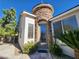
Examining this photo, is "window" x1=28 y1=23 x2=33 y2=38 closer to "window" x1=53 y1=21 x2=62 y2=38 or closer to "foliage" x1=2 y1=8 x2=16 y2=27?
"window" x1=53 y1=21 x2=62 y2=38

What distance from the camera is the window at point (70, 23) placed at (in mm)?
8586

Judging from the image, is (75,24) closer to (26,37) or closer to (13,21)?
(26,37)

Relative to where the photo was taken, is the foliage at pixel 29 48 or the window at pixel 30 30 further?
the window at pixel 30 30

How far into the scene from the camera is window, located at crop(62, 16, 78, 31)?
8.59 metres

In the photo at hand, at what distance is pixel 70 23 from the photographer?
907 cm

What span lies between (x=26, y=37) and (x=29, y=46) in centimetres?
142


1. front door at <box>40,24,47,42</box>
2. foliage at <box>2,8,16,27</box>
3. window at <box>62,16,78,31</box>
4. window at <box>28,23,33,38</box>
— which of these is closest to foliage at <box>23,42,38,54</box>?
window at <box>28,23,33,38</box>

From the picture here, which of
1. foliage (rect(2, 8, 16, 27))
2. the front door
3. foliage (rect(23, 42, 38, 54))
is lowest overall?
foliage (rect(23, 42, 38, 54))

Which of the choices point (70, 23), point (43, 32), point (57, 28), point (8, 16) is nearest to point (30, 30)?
point (43, 32)

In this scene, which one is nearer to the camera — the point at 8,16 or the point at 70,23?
the point at 70,23

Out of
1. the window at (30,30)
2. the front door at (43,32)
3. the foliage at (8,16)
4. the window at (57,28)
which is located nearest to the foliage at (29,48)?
the window at (30,30)

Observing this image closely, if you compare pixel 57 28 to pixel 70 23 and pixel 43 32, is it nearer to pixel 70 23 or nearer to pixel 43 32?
pixel 70 23

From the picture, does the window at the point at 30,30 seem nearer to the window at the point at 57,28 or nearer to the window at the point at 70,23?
the window at the point at 57,28

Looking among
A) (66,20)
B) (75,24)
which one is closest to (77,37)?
(75,24)
